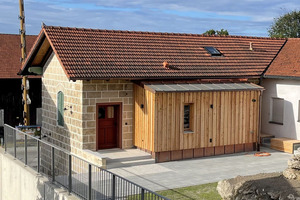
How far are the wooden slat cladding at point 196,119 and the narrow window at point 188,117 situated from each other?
0.20 ft

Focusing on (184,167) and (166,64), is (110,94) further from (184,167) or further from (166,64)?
(184,167)

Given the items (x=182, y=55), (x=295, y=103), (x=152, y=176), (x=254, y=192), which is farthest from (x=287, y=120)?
(x=254, y=192)

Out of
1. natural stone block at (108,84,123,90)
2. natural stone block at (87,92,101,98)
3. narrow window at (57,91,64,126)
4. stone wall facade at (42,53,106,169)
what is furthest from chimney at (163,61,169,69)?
narrow window at (57,91,64,126)

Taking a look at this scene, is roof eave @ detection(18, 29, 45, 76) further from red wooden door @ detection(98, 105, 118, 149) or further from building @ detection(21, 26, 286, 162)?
red wooden door @ detection(98, 105, 118, 149)

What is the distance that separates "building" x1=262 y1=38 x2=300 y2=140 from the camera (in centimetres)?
2095

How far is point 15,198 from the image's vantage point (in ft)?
56.3

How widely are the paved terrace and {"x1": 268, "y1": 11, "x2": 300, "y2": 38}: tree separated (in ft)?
→ 121

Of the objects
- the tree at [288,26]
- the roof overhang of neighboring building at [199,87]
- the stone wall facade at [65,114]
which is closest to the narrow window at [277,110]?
the roof overhang of neighboring building at [199,87]

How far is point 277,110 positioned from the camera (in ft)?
72.7

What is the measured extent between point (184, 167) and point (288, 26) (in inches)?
1645

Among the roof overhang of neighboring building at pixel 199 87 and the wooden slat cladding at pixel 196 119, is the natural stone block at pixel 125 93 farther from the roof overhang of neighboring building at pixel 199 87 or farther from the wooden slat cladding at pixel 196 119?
the roof overhang of neighboring building at pixel 199 87

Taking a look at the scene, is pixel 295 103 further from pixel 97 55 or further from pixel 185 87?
pixel 97 55

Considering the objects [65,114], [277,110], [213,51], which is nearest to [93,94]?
[65,114]

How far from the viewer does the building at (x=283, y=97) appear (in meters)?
21.0
